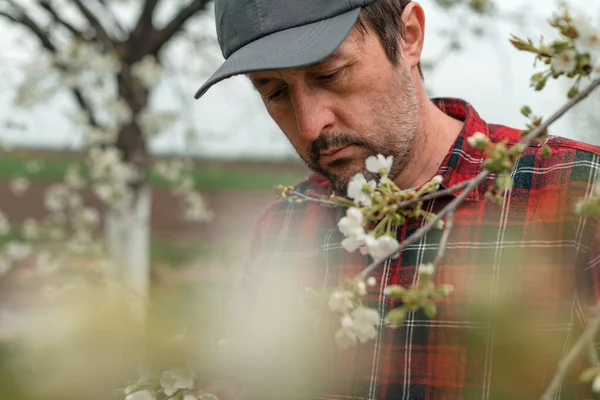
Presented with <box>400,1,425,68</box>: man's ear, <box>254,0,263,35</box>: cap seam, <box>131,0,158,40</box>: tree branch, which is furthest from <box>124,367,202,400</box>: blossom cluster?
<box>131,0,158,40</box>: tree branch

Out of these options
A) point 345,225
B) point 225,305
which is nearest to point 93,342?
point 225,305

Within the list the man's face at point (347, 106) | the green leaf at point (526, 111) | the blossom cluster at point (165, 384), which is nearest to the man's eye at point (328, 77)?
the man's face at point (347, 106)

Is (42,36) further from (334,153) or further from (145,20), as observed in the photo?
(334,153)

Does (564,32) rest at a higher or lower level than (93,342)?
higher

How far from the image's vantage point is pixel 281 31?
1.47 meters

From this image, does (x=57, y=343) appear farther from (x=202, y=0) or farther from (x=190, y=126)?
(x=190, y=126)

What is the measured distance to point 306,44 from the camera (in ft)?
4.47

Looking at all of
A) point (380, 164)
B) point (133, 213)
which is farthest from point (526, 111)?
point (133, 213)

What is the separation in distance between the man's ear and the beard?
0.28 feet

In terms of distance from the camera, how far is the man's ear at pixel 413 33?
1.67 meters

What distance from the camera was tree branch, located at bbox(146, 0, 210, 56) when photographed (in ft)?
13.4

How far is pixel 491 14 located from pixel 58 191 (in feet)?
11.8

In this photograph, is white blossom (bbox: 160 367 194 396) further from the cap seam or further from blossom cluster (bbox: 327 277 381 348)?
the cap seam

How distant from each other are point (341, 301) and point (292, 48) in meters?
0.70
